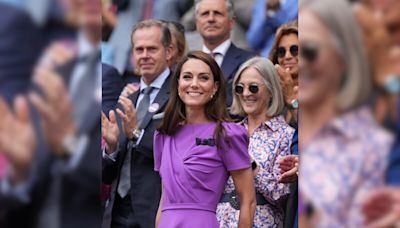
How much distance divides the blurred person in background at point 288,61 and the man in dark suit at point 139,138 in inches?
28.1

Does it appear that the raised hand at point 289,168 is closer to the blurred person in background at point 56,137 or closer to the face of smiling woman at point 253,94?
the face of smiling woman at point 253,94

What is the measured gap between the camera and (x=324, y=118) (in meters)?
3.27

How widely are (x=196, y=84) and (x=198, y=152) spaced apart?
1.33 feet

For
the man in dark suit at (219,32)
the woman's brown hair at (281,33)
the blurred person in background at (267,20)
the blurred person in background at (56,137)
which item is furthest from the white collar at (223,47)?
the blurred person in background at (56,137)

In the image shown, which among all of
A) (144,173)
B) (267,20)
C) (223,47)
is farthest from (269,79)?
(267,20)

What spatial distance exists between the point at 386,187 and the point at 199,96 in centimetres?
212

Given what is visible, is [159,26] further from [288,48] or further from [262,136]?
[262,136]

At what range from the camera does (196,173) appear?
4.97 meters

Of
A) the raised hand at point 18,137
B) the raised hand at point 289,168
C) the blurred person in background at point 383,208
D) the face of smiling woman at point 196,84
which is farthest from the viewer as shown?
the raised hand at point 289,168

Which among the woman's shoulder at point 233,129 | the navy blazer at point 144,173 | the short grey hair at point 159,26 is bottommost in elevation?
the navy blazer at point 144,173

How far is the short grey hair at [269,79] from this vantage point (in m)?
5.57

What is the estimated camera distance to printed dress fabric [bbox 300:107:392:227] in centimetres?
319

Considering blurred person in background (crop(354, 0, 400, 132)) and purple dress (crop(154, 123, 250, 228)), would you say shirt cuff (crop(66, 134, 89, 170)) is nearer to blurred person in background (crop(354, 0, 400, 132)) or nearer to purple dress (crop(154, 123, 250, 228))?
blurred person in background (crop(354, 0, 400, 132))

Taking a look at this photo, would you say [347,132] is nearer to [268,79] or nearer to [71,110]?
[71,110]
